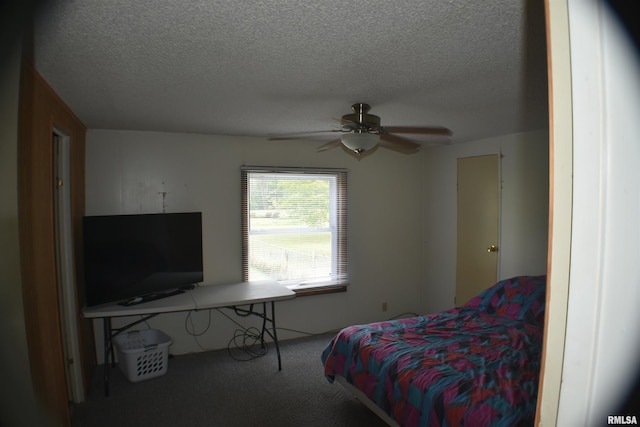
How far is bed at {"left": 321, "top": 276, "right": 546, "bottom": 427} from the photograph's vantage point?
6.34 feet

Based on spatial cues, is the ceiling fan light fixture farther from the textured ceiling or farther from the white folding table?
the white folding table

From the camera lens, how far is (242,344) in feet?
13.0

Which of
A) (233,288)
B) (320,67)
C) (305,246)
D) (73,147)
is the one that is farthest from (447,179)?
(73,147)

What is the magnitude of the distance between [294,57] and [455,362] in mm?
2052

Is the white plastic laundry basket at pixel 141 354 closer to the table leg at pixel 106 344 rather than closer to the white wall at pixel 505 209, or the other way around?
the table leg at pixel 106 344

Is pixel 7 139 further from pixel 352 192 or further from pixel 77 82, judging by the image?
pixel 352 192

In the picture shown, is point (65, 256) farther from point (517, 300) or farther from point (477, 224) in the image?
point (477, 224)

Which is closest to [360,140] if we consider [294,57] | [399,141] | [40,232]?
[399,141]

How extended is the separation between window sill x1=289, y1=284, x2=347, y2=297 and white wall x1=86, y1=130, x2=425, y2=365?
0.09 meters

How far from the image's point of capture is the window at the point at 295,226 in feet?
13.2

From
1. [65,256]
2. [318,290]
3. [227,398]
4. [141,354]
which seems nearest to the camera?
[65,256]

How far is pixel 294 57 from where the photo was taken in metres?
1.67

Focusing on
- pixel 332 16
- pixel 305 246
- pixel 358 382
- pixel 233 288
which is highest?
pixel 332 16

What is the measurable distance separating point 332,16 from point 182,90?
1.27m
